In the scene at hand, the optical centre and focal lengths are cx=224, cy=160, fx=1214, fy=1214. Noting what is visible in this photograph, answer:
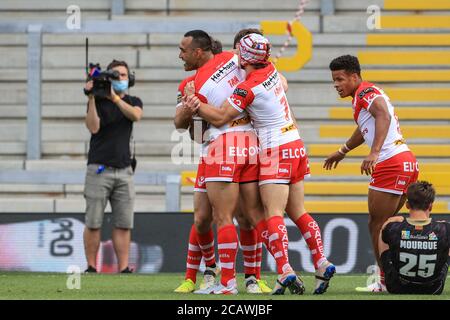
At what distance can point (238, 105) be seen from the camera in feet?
30.1

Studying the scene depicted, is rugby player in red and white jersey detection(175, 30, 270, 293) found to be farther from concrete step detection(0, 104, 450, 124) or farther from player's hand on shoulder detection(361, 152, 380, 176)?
concrete step detection(0, 104, 450, 124)

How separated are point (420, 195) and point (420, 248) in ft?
1.31

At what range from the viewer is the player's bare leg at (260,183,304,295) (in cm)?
902

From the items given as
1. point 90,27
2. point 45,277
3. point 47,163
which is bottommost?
point 45,277

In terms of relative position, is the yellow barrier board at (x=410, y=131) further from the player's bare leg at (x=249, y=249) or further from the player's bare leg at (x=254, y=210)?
the player's bare leg at (x=254, y=210)

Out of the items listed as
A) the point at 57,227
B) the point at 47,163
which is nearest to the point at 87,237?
the point at 57,227

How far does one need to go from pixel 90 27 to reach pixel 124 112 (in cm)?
437

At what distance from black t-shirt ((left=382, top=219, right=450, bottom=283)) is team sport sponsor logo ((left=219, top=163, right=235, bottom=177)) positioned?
130 centimetres

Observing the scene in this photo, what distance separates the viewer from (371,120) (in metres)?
9.99

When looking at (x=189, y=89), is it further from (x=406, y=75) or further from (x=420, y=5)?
(x=420, y=5)

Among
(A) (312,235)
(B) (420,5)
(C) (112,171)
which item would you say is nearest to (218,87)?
(A) (312,235)
